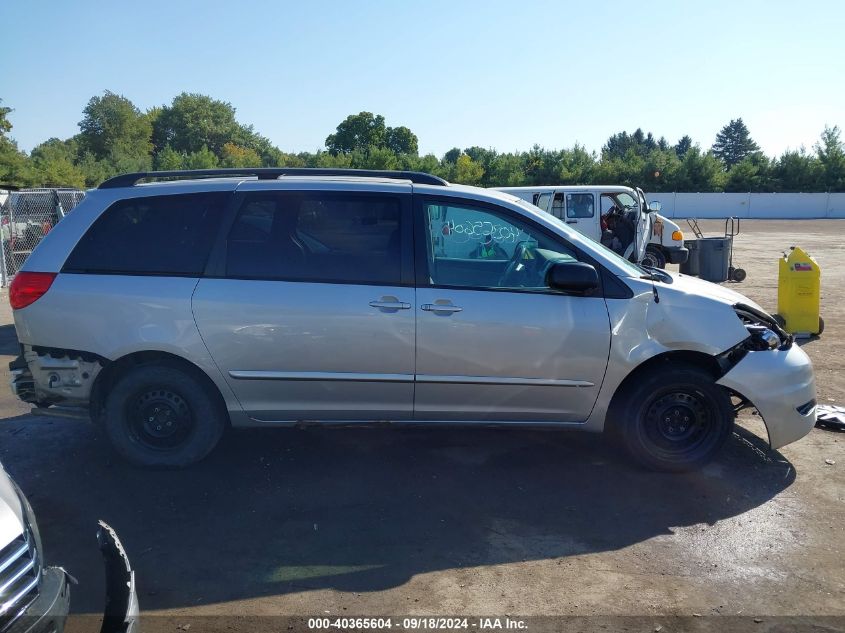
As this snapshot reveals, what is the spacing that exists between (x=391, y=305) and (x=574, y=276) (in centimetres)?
120

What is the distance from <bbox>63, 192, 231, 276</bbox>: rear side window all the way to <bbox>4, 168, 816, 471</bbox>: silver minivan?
14 millimetres

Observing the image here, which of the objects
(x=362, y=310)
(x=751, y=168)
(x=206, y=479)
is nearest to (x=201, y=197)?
(x=362, y=310)

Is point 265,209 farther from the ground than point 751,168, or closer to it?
closer to it

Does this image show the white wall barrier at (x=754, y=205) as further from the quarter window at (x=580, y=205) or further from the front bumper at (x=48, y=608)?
the front bumper at (x=48, y=608)

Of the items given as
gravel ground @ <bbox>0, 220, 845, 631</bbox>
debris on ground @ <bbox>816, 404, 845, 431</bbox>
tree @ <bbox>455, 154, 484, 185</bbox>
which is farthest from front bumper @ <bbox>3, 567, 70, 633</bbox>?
tree @ <bbox>455, 154, 484, 185</bbox>

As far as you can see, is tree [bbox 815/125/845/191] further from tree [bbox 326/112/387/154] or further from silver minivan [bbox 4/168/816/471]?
silver minivan [bbox 4/168/816/471]

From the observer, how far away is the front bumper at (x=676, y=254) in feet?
50.9

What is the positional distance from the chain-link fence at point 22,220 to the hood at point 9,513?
1265 cm

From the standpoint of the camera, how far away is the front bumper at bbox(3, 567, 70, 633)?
89.7 inches

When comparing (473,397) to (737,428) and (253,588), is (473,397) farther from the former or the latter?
(737,428)

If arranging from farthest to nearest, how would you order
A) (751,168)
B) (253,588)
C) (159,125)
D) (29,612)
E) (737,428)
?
(159,125) < (751,168) < (737,428) < (253,588) < (29,612)

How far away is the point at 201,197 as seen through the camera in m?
4.89

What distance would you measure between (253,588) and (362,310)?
1828 mm

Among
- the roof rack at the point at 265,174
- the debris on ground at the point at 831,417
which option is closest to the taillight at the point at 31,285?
the roof rack at the point at 265,174
